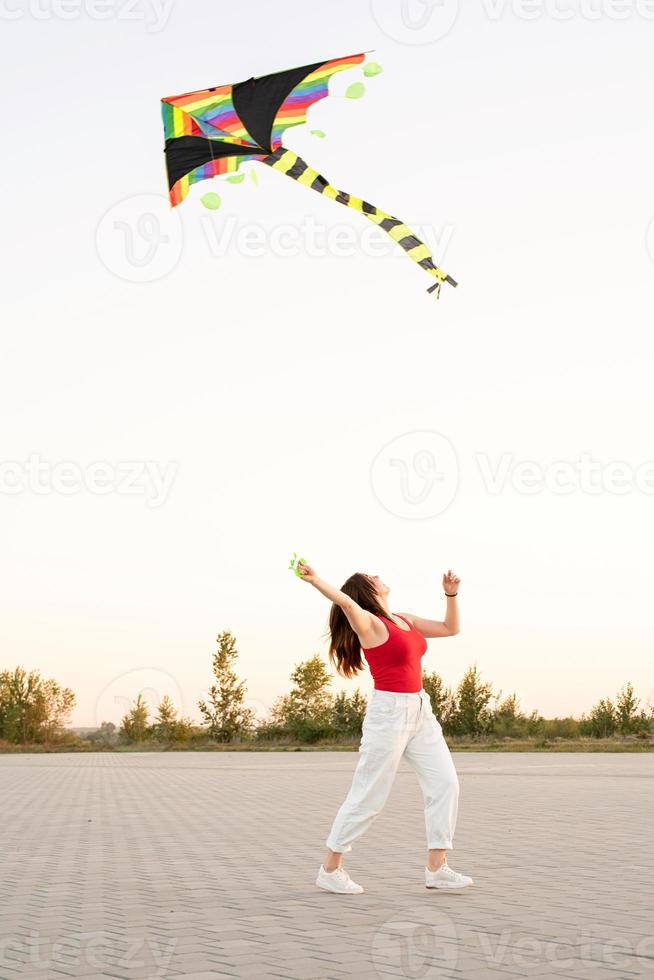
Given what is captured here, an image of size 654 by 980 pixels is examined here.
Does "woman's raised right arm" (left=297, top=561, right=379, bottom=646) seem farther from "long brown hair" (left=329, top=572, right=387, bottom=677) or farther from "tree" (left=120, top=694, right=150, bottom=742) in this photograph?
"tree" (left=120, top=694, right=150, bottom=742)

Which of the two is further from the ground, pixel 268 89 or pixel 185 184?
pixel 268 89

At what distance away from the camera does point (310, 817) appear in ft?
39.8

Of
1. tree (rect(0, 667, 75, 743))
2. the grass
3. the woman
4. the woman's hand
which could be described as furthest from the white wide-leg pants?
tree (rect(0, 667, 75, 743))

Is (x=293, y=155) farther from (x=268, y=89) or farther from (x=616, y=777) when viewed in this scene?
(x=616, y=777)

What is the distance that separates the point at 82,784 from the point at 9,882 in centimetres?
1167

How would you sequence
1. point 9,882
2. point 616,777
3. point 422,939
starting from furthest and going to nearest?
point 616,777 → point 9,882 → point 422,939

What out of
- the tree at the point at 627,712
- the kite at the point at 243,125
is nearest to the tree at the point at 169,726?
the tree at the point at 627,712

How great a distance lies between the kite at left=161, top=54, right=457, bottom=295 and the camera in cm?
805

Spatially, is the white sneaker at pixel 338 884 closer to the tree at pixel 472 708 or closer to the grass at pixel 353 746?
the grass at pixel 353 746

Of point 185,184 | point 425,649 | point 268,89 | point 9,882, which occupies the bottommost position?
point 9,882

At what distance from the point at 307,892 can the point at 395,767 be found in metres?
0.98

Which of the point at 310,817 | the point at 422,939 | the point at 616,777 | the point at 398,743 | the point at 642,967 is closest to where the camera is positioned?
the point at 642,967

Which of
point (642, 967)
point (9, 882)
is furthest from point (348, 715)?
point (642, 967)

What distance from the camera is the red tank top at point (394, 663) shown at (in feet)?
22.7
